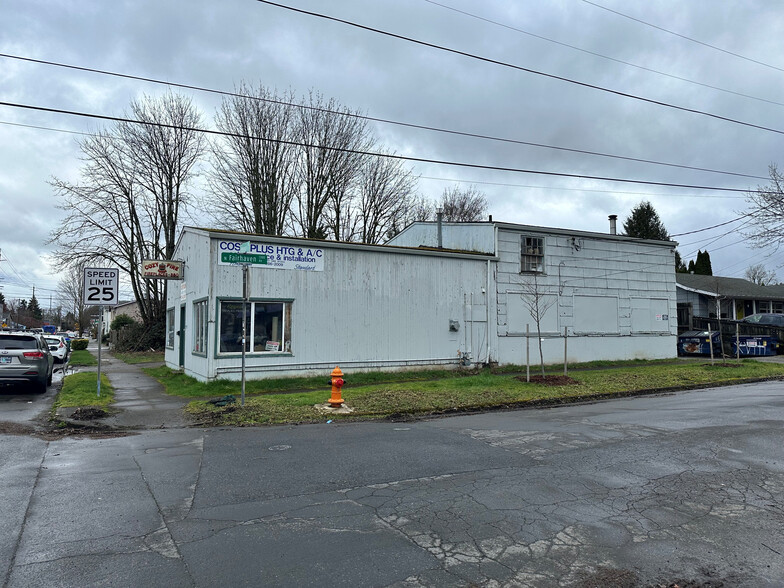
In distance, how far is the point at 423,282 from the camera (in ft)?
64.6

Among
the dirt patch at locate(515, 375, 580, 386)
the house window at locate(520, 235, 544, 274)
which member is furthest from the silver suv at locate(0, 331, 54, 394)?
the house window at locate(520, 235, 544, 274)

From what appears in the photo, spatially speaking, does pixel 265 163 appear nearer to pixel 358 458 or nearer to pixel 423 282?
Answer: pixel 423 282

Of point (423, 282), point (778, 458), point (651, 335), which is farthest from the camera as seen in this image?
point (651, 335)

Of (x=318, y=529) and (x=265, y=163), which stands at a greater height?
(x=265, y=163)

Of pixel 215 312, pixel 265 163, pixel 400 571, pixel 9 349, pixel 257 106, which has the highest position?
pixel 257 106

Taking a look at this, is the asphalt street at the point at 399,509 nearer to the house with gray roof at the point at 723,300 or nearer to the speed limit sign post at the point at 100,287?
the speed limit sign post at the point at 100,287

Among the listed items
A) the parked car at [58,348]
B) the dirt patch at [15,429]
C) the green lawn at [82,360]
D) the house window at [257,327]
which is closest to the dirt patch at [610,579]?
the dirt patch at [15,429]

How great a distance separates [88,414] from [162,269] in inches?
356

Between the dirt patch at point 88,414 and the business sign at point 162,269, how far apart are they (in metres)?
8.13

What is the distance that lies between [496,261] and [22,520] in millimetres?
18112

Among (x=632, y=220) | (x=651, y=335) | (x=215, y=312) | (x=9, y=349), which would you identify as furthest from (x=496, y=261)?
(x=632, y=220)

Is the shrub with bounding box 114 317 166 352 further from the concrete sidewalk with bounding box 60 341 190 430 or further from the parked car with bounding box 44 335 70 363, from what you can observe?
the concrete sidewalk with bounding box 60 341 190 430

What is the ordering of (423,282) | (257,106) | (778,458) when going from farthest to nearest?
(257,106), (423,282), (778,458)

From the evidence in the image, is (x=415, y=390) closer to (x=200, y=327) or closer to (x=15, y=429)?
(x=200, y=327)
